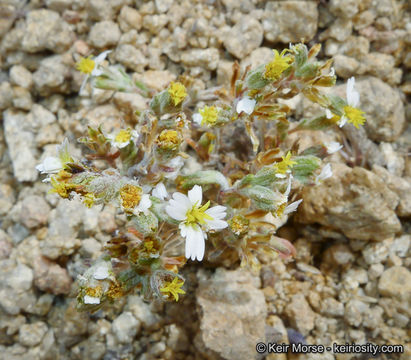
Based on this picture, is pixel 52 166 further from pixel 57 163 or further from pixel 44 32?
pixel 44 32

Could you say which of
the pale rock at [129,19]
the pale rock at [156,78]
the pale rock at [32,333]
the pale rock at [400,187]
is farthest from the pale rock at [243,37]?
the pale rock at [32,333]

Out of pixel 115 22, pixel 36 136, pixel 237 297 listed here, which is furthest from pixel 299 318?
pixel 115 22

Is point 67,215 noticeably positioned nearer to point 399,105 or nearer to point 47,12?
point 47,12

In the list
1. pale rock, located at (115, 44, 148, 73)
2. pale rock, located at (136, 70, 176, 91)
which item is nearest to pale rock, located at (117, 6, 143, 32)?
pale rock, located at (115, 44, 148, 73)

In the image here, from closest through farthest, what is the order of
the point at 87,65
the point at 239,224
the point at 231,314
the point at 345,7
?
the point at 239,224
the point at 231,314
the point at 87,65
the point at 345,7

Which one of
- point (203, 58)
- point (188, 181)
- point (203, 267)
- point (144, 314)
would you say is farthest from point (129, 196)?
point (203, 58)

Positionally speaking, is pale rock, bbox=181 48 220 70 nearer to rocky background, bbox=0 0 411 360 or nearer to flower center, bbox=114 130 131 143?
rocky background, bbox=0 0 411 360
